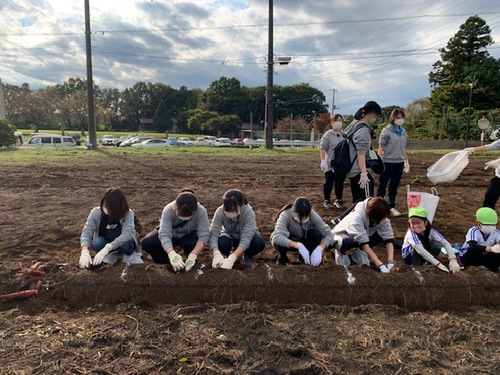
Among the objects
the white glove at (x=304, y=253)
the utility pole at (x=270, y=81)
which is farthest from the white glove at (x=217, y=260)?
Answer: the utility pole at (x=270, y=81)

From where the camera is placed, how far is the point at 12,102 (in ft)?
174

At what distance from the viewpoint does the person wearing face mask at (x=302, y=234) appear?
3428 mm

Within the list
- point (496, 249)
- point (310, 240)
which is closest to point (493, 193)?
point (496, 249)

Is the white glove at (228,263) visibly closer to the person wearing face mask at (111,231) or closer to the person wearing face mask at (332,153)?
the person wearing face mask at (111,231)

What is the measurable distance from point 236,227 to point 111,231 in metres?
1.17

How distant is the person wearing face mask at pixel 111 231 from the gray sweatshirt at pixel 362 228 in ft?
6.67

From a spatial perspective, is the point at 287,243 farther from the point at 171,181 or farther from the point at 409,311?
the point at 171,181

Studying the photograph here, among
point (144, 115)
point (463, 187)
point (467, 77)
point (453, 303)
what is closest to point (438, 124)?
point (467, 77)

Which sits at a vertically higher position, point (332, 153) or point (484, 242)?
point (332, 153)

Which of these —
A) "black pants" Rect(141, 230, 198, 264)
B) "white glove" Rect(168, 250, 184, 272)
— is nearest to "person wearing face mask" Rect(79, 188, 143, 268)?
"black pants" Rect(141, 230, 198, 264)

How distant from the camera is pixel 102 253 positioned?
10.5 feet

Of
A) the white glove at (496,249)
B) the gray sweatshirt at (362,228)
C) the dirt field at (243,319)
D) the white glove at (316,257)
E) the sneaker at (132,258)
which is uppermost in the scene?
the gray sweatshirt at (362,228)

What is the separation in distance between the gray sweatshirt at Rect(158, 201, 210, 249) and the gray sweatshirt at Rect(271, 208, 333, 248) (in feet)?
2.16

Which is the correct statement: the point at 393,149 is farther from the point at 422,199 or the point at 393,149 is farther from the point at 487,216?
the point at 487,216
